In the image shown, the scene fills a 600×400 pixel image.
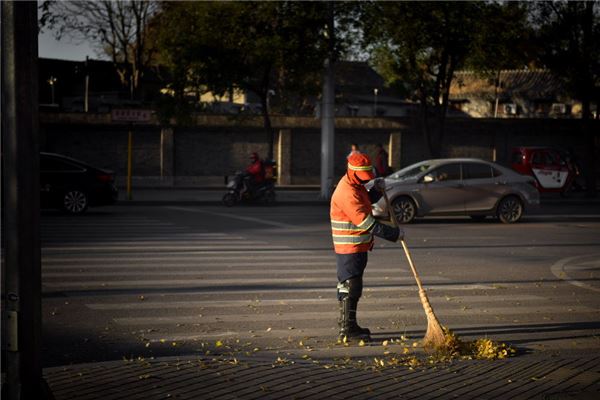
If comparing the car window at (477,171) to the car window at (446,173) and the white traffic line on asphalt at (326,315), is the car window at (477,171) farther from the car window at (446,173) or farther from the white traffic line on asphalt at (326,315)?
the white traffic line on asphalt at (326,315)

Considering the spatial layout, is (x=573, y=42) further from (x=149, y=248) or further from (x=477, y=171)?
(x=149, y=248)

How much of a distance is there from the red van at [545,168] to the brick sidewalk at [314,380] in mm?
26254

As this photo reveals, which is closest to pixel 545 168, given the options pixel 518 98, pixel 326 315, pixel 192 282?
pixel 192 282

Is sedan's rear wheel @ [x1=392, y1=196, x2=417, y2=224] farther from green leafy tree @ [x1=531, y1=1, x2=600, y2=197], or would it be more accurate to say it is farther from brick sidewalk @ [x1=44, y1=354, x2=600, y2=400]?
green leafy tree @ [x1=531, y1=1, x2=600, y2=197]

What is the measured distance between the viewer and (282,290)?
1165 centimetres

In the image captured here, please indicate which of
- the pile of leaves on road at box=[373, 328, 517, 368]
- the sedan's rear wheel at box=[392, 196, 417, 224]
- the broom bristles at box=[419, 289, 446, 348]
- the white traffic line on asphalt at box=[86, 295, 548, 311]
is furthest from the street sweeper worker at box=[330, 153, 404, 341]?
the sedan's rear wheel at box=[392, 196, 417, 224]

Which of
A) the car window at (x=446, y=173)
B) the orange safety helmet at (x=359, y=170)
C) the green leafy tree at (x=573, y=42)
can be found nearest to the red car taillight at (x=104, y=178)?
the car window at (x=446, y=173)

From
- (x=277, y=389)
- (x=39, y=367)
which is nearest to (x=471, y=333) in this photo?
(x=277, y=389)

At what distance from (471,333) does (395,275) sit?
3.95 meters

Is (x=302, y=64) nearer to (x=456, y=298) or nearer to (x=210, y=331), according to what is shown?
(x=456, y=298)

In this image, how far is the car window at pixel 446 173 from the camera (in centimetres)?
2172

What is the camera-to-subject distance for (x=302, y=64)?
31.3 meters

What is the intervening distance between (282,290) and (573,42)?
966 inches

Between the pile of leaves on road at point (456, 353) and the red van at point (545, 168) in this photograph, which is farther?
the red van at point (545, 168)
